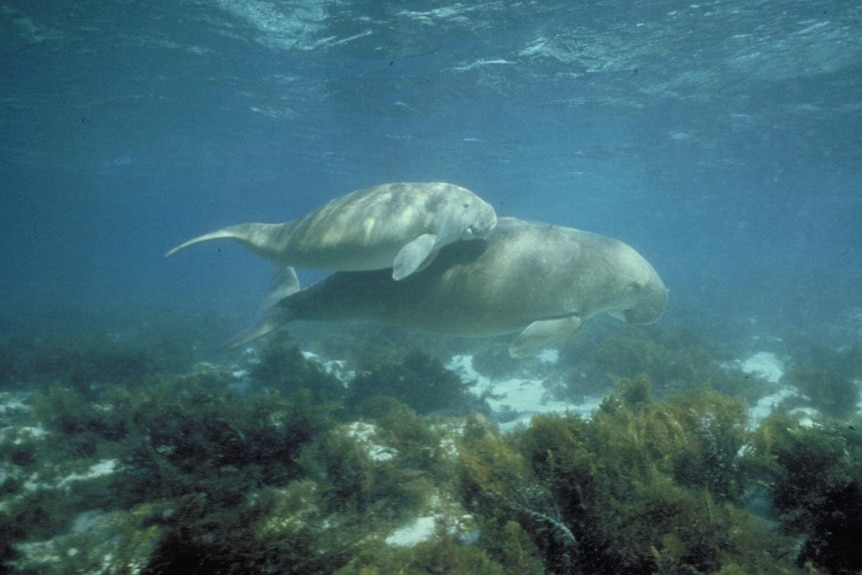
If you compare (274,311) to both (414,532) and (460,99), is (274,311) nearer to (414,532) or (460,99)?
(414,532)

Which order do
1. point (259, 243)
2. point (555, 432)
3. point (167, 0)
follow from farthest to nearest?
point (167, 0) < point (259, 243) < point (555, 432)

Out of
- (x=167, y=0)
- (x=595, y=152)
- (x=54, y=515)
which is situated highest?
(x=167, y=0)

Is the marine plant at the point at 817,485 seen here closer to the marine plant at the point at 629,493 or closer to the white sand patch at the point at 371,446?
the marine plant at the point at 629,493

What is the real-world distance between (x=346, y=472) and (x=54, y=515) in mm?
2783

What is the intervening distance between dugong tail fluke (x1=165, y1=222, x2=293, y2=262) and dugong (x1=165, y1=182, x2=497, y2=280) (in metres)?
0.39

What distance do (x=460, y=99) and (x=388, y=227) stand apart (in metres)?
17.9

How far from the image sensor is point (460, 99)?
21797mm

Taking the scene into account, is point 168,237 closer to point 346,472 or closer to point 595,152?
point 595,152

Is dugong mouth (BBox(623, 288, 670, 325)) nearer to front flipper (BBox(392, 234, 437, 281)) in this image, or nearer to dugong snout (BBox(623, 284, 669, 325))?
dugong snout (BBox(623, 284, 669, 325))

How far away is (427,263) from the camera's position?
6320mm

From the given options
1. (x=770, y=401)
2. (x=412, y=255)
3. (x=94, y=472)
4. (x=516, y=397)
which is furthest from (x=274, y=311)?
(x=770, y=401)

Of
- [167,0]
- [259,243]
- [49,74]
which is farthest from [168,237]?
[259,243]

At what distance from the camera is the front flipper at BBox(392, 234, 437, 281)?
17.1 feet

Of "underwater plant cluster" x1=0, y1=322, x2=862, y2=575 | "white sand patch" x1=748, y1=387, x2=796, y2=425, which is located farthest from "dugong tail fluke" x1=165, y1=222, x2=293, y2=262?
"white sand patch" x1=748, y1=387, x2=796, y2=425
